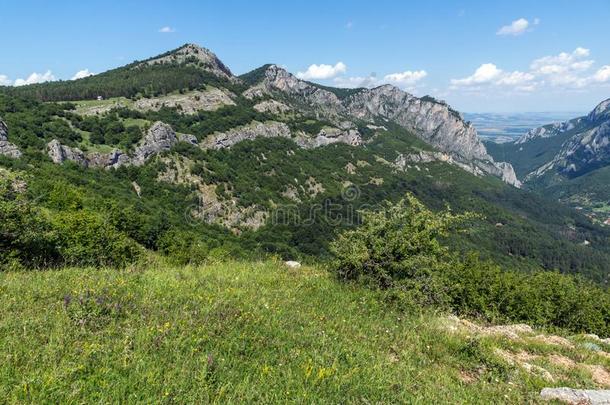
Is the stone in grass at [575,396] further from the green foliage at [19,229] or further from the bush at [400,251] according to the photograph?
Result: the green foliage at [19,229]

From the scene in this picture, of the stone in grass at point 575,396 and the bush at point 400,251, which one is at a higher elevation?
the bush at point 400,251

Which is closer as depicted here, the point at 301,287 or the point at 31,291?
the point at 31,291

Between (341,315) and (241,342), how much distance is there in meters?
3.41

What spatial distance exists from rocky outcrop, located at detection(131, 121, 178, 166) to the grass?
538 ft

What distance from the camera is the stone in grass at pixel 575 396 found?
6.94 metres

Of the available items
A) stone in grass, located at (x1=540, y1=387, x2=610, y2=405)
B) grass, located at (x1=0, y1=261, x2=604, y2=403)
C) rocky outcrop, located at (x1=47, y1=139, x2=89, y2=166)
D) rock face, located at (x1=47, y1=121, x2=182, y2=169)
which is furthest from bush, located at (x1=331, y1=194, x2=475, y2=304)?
rock face, located at (x1=47, y1=121, x2=182, y2=169)

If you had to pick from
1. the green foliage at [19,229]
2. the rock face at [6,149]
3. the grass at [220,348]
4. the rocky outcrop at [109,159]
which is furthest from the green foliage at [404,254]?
the rocky outcrop at [109,159]

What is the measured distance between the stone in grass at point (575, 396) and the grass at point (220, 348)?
0.97 ft

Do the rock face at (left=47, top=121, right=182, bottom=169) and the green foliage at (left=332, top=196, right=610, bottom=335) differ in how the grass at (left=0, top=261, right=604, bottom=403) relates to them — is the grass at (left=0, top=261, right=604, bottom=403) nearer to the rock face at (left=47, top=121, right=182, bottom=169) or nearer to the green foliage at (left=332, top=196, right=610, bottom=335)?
the green foliage at (left=332, top=196, right=610, bottom=335)

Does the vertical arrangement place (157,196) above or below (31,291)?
below

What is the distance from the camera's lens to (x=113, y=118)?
594 ft

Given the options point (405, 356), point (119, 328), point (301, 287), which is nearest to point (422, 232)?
point (301, 287)

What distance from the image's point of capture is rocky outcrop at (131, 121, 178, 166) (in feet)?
523

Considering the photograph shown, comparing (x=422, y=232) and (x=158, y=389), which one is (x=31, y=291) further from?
(x=422, y=232)
